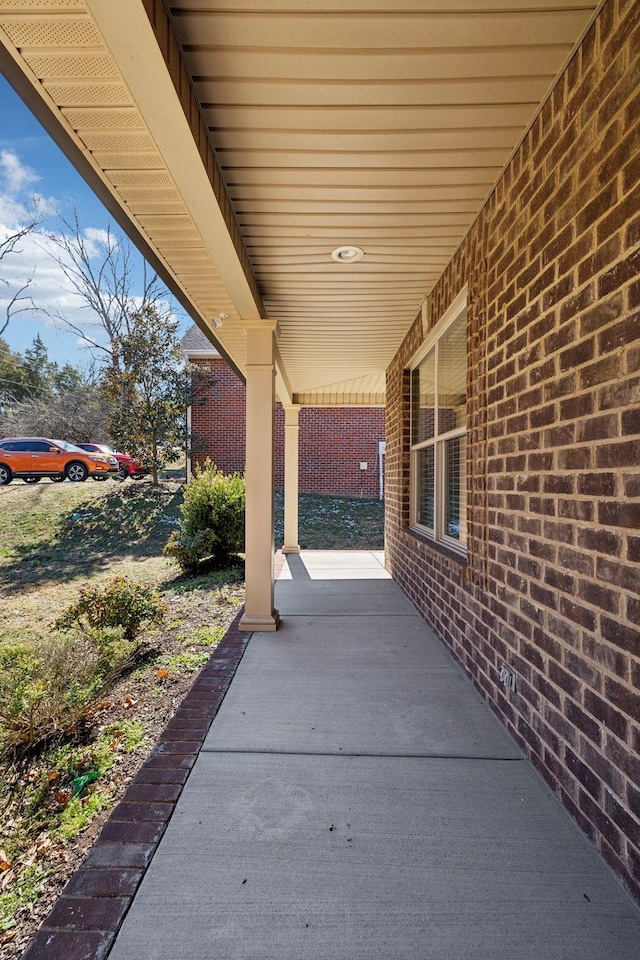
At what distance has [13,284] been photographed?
46.4 feet

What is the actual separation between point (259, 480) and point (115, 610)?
5.83ft

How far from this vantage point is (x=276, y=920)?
1437mm

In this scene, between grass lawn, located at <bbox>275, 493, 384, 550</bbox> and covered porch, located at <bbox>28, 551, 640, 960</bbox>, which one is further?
grass lawn, located at <bbox>275, 493, 384, 550</bbox>

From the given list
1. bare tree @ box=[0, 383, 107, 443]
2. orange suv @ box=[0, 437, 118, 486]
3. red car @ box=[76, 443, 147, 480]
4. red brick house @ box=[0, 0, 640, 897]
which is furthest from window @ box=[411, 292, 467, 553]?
bare tree @ box=[0, 383, 107, 443]

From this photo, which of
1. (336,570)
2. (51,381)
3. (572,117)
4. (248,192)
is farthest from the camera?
(51,381)

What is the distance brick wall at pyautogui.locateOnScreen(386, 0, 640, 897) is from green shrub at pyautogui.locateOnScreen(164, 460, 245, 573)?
4.96 meters

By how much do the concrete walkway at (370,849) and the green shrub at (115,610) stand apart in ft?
6.39

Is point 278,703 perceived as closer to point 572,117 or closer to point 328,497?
point 572,117

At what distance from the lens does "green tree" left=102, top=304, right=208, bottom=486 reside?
1231cm

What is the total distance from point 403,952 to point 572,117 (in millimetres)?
2805

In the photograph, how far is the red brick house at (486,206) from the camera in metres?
1.56

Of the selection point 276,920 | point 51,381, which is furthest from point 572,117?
point 51,381

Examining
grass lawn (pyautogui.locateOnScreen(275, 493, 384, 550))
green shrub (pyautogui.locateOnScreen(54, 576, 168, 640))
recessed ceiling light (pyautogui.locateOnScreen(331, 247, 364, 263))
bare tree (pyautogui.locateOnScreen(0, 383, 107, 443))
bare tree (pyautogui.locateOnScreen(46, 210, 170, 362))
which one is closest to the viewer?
recessed ceiling light (pyautogui.locateOnScreen(331, 247, 364, 263))

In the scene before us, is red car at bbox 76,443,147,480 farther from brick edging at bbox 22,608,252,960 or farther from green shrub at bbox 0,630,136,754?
brick edging at bbox 22,608,252,960
